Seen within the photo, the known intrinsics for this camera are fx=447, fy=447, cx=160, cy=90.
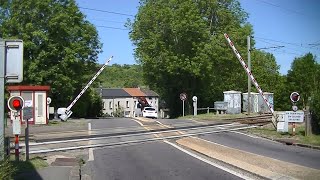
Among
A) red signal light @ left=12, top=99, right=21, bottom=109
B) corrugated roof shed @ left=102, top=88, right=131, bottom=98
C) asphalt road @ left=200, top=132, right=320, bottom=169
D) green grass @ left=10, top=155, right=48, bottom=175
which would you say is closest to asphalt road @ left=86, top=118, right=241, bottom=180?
green grass @ left=10, top=155, right=48, bottom=175

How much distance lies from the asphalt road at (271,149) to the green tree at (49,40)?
1043 inches

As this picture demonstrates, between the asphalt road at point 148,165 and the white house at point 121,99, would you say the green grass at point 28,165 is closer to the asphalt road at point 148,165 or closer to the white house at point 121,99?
the asphalt road at point 148,165

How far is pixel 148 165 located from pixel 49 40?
3540 centimetres

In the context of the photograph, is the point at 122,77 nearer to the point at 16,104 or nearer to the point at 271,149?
the point at 271,149

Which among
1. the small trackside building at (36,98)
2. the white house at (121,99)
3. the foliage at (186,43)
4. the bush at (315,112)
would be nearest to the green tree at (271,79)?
the foliage at (186,43)

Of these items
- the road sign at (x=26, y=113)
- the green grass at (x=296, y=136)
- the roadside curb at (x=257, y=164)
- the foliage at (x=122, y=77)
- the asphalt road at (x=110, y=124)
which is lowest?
the roadside curb at (x=257, y=164)

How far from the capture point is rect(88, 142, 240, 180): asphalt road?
11.0m

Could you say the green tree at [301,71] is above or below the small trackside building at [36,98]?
above

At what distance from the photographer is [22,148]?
1642 centimetres

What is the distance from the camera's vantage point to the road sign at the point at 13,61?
10828 mm

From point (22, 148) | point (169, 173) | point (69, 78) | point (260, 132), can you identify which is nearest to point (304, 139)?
point (260, 132)

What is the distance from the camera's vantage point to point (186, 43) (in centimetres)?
5066

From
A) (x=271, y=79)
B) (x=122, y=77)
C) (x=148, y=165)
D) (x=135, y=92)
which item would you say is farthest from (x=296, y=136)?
(x=122, y=77)

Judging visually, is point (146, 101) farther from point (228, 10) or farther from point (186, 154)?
point (186, 154)
